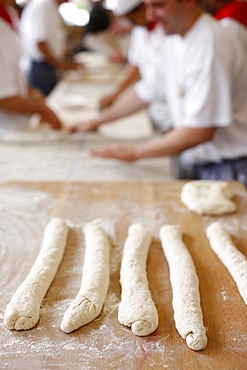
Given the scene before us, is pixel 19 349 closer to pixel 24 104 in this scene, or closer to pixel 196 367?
pixel 196 367

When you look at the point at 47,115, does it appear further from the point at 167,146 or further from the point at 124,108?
the point at 167,146

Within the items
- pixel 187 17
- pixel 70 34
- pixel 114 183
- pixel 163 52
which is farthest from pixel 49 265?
pixel 70 34

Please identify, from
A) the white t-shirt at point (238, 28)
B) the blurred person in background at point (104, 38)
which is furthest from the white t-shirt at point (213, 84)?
the blurred person in background at point (104, 38)

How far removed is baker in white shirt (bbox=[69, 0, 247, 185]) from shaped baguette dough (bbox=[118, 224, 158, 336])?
788 millimetres

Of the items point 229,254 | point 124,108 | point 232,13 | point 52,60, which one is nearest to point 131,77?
point 124,108

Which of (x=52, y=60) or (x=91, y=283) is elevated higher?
(x=91, y=283)

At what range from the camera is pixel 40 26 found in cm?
534

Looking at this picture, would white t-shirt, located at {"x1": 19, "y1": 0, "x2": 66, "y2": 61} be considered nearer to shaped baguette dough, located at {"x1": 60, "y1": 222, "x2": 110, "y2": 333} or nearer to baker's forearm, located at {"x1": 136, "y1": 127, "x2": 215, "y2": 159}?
baker's forearm, located at {"x1": 136, "y1": 127, "x2": 215, "y2": 159}

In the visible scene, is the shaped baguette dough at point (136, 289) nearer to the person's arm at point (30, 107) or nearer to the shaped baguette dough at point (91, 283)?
the shaped baguette dough at point (91, 283)

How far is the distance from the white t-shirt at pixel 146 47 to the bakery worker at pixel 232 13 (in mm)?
368

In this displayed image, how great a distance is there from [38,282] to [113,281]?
238mm

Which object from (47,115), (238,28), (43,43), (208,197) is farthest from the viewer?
(43,43)

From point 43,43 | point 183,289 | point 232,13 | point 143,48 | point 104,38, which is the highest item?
point 232,13

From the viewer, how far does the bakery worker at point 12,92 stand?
2898 mm
